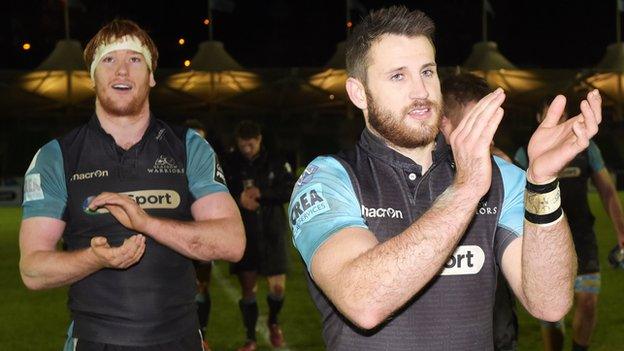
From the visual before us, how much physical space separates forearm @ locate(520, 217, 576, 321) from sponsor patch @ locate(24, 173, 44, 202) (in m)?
2.06

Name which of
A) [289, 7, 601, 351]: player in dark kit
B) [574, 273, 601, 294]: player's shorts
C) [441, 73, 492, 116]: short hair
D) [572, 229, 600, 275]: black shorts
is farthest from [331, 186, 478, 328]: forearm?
[574, 273, 601, 294]: player's shorts

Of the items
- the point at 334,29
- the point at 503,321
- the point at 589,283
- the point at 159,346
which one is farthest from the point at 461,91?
the point at 334,29

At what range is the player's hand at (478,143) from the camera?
251 centimetres

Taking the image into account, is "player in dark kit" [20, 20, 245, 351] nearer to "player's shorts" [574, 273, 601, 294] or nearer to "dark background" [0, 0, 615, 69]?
"player's shorts" [574, 273, 601, 294]

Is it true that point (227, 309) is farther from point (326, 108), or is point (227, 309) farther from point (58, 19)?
point (58, 19)

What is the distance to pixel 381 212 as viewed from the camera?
9.78 feet

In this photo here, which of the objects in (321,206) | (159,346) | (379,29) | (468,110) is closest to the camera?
(321,206)

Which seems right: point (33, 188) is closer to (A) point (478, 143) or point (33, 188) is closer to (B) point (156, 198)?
(B) point (156, 198)

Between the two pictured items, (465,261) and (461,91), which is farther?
(461,91)

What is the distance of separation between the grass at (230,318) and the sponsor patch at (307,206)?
6365 millimetres

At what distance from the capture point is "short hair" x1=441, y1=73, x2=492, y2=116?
543cm

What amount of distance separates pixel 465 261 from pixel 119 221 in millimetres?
1460

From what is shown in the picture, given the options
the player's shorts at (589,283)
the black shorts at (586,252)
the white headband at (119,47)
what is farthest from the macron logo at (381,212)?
the player's shorts at (589,283)

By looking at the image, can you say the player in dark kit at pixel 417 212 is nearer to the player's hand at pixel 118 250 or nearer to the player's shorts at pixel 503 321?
the player's hand at pixel 118 250
